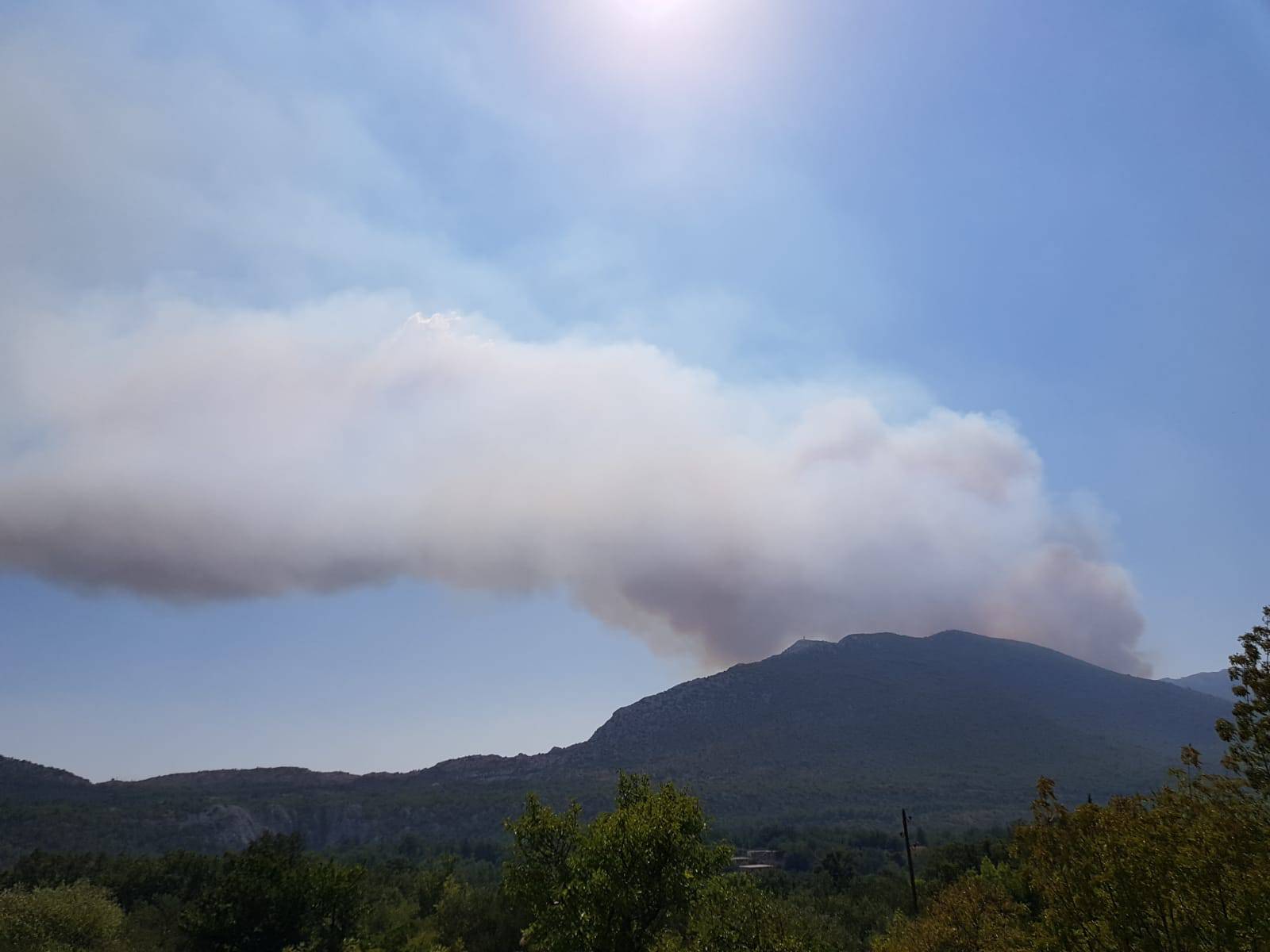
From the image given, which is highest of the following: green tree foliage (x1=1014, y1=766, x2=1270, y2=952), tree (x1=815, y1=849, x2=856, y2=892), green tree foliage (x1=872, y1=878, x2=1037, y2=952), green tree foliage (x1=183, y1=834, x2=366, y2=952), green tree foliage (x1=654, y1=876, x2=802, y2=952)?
green tree foliage (x1=1014, y1=766, x2=1270, y2=952)

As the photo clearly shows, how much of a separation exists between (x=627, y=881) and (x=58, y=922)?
45.3m

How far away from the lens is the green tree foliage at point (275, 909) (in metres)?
50.6

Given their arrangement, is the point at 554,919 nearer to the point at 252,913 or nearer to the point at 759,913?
the point at 759,913

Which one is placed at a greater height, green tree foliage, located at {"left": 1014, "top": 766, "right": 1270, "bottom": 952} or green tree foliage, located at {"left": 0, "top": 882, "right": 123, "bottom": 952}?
green tree foliage, located at {"left": 1014, "top": 766, "right": 1270, "bottom": 952}

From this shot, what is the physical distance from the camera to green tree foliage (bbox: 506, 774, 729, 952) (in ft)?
83.7

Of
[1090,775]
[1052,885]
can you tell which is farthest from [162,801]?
[1090,775]

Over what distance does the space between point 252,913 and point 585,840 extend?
36768mm

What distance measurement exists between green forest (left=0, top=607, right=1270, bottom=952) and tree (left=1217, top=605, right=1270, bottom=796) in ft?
0.17

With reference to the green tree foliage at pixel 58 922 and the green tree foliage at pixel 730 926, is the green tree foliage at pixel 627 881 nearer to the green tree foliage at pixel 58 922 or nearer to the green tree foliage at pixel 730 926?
the green tree foliage at pixel 730 926

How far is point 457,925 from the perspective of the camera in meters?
61.4

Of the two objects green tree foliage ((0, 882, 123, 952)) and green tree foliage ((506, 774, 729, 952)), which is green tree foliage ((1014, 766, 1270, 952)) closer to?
green tree foliage ((506, 774, 729, 952))

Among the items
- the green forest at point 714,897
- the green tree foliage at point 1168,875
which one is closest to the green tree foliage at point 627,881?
the green forest at point 714,897

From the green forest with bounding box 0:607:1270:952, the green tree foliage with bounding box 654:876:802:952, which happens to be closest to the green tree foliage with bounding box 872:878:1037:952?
the green forest with bounding box 0:607:1270:952

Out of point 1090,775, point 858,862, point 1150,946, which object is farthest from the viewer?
point 1090,775
